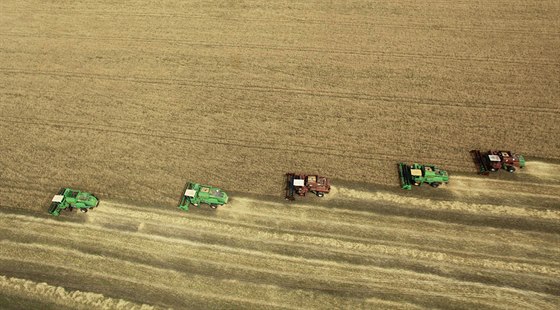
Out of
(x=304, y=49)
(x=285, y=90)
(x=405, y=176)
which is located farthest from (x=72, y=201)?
(x=304, y=49)

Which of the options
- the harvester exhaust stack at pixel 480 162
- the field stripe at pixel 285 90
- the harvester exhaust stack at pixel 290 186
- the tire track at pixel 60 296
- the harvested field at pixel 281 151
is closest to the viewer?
the tire track at pixel 60 296

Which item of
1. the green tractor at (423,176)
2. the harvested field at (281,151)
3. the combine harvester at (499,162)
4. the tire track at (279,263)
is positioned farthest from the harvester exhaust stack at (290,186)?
the combine harvester at (499,162)

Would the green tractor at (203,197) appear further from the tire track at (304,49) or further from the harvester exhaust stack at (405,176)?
the tire track at (304,49)

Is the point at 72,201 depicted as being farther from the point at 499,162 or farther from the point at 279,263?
the point at 499,162

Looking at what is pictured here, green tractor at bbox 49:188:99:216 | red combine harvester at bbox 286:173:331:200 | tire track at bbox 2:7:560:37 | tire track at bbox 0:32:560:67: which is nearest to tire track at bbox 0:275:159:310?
green tractor at bbox 49:188:99:216

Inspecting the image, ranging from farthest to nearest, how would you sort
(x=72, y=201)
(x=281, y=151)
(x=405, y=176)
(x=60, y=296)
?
(x=281, y=151)
(x=405, y=176)
(x=72, y=201)
(x=60, y=296)

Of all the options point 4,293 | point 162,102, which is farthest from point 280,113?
point 4,293
